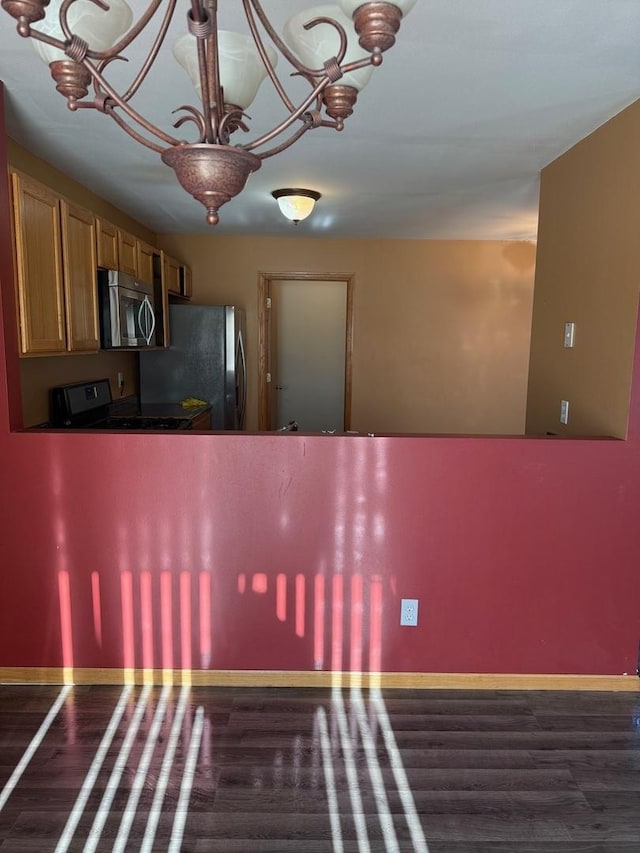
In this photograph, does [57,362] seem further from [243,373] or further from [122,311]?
[243,373]

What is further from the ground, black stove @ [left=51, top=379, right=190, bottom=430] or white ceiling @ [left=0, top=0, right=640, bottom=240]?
white ceiling @ [left=0, top=0, right=640, bottom=240]

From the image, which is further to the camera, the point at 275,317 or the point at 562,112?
the point at 275,317

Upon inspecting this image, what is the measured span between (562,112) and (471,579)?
194 cm

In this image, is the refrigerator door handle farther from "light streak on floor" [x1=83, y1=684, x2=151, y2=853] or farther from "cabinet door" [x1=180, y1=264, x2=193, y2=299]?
Result: "light streak on floor" [x1=83, y1=684, x2=151, y2=853]

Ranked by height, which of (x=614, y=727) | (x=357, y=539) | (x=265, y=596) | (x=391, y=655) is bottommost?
(x=614, y=727)

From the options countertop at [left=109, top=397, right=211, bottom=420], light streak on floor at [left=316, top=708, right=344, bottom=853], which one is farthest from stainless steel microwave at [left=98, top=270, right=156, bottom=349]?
light streak on floor at [left=316, top=708, right=344, bottom=853]

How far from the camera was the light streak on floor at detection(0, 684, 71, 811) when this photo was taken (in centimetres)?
185

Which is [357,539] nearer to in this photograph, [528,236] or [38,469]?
[38,469]

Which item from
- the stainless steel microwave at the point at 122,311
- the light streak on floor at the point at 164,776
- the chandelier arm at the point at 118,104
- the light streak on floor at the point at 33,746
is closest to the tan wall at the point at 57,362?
the stainless steel microwave at the point at 122,311

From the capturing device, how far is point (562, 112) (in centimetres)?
224

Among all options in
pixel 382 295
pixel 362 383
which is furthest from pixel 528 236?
pixel 362 383

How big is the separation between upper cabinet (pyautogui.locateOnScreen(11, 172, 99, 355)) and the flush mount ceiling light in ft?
3.67

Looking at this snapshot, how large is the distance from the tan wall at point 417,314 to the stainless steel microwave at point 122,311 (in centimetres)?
158

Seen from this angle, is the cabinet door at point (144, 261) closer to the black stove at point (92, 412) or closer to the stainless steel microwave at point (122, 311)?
the stainless steel microwave at point (122, 311)
